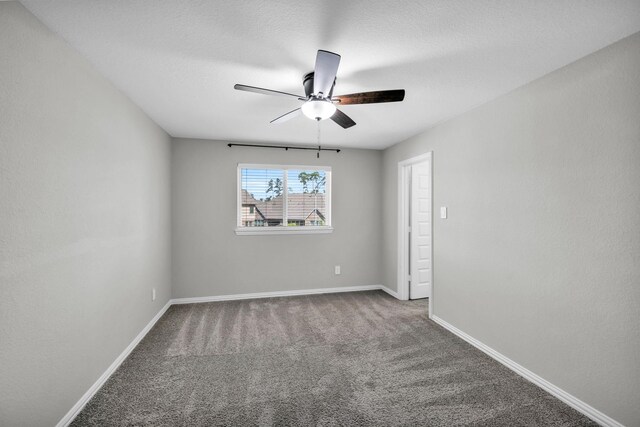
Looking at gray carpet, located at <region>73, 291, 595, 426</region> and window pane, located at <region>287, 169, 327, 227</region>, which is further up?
window pane, located at <region>287, 169, 327, 227</region>

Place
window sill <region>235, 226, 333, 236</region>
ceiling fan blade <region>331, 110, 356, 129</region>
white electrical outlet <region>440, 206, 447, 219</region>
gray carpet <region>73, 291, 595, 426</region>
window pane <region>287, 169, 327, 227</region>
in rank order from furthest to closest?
1. window pane <region>287, 169, 327, 227</region>
2. window sill <region>235, 226, 333, 236</region>
3. white electrical outlet <region>440, 206, 447, 219</region>
4. ceiling fan blade <region>331, 110, 356, 129</region>
5. gray carpet <region>73, 291, 595, 426</region>

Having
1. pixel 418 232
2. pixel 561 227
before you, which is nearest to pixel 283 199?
pixel 418 232

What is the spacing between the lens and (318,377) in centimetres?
235

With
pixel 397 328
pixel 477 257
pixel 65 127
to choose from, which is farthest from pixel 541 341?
pixel 65 127

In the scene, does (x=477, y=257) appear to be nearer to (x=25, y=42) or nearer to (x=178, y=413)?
(x=178, y=413)

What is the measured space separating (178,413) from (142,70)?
2392 mm

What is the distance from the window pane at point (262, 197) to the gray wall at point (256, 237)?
0.56 ft

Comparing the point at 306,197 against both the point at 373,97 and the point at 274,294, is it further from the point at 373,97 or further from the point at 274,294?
the point at 373,97

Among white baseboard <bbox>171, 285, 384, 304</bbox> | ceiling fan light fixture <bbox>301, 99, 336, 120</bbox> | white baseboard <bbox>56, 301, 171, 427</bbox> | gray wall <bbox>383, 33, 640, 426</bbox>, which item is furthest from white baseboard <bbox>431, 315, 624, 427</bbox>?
white baseboard <bbox>56, 301, 171, 427</bbox>

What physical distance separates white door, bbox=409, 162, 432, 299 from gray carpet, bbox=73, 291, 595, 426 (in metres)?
1.00

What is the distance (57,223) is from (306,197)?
326 centimetres

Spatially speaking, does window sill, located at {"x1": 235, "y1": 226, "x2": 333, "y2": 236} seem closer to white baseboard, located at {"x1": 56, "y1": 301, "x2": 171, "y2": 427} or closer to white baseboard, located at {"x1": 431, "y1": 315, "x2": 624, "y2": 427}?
white baseboard, located at {"x1": 56, "y1": 301, "x2": 171, "y2": 427}

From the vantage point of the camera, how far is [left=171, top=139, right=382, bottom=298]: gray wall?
4.20 m

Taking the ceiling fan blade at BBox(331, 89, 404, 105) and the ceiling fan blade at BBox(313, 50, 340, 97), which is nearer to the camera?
the ceiling fan blade at BBox(313, 50, 340, 97)
